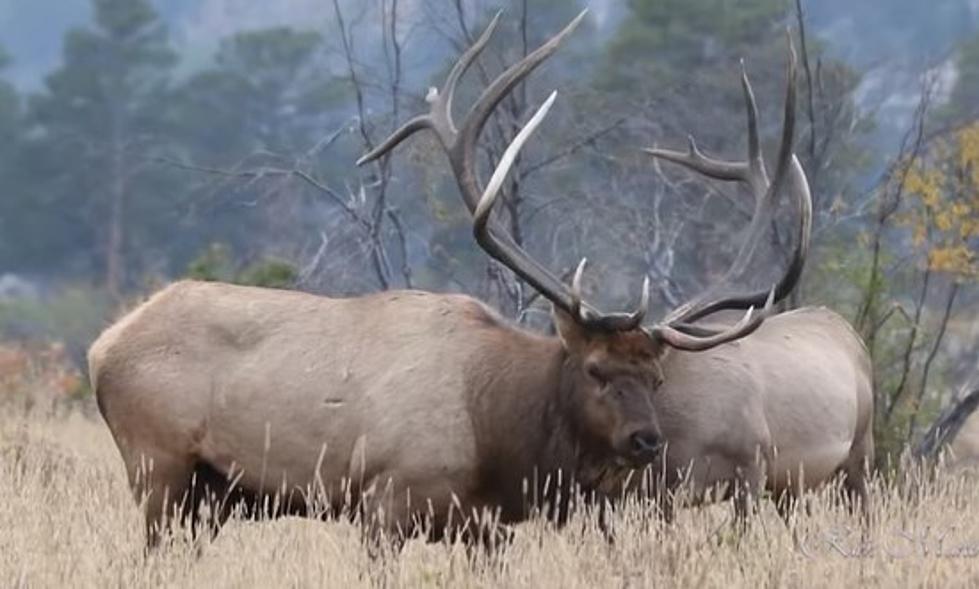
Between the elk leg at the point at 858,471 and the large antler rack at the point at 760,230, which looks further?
the elk leg at the point at 858,471

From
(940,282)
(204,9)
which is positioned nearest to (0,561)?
(940,282)

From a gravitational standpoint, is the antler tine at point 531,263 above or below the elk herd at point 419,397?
above

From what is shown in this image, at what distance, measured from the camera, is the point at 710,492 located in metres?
11.4

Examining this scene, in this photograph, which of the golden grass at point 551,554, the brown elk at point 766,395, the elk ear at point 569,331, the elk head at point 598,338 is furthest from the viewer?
the brown elk at point 766,395

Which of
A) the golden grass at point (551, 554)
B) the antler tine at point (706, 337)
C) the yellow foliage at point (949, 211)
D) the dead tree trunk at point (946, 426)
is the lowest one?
the golden grass at point (551, 554)

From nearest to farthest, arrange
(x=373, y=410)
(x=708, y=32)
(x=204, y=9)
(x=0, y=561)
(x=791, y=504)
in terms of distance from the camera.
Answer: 1. (x=0, y=561)
2. (x=373, y=410)
3. (x=791, y=504)
4. (x=708, y=32)
5. (x=204, y=9)

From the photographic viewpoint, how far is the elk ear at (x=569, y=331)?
35.4 ft

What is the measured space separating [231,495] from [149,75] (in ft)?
210

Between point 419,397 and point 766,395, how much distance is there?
2229 mm

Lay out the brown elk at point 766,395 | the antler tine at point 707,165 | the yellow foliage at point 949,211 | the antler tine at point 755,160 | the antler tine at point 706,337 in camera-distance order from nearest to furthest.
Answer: the antler tine at point 706,337 → the brown elk at point 766,395 → the antler tine at point 755,160 → the antler tine at point 707,165 → the yellow foliage at point 949,211

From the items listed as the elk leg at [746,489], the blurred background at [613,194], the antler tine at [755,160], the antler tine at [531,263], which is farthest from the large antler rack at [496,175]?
the blurred background at [613,194]

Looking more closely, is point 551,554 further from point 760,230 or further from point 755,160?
point 755,160

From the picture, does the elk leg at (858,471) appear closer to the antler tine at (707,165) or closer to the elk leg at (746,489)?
the elk leg at (746,489)

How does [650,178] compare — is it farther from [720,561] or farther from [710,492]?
[720,561]
